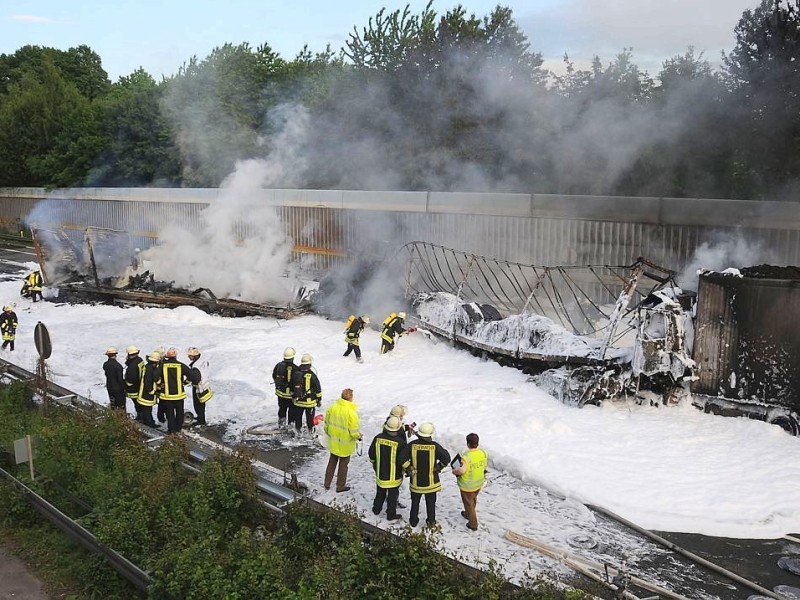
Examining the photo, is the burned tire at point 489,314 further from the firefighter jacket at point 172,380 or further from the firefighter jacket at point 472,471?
the firefighter jacket at point 472,471

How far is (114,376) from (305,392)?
10.1ft

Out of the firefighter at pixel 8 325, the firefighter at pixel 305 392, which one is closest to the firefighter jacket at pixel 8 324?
the firefighter at pixel 8 325

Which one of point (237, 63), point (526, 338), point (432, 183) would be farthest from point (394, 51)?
point (526, 338)

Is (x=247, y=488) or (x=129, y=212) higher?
(x=129, y=212)

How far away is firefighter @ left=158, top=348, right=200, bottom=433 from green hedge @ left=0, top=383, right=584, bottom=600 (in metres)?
1.19

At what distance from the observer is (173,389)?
9.38 meters

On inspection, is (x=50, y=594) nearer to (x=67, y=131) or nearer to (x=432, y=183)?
(x=432, y=183)

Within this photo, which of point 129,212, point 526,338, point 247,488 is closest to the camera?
point 247,488

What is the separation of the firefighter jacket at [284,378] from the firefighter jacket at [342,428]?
2030 millimetres

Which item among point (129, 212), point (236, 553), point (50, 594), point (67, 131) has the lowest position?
point (50, 594)

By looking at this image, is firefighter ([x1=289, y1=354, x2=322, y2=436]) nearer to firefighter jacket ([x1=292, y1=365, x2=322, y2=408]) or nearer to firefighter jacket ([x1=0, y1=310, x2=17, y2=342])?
firefighter jacket ([x1=292, y1=365, x2=322, y2=408])

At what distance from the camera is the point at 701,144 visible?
1648 centimetres

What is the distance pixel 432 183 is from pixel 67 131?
2654cm

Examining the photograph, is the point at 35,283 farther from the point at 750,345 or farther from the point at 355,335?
the point at 750,345
